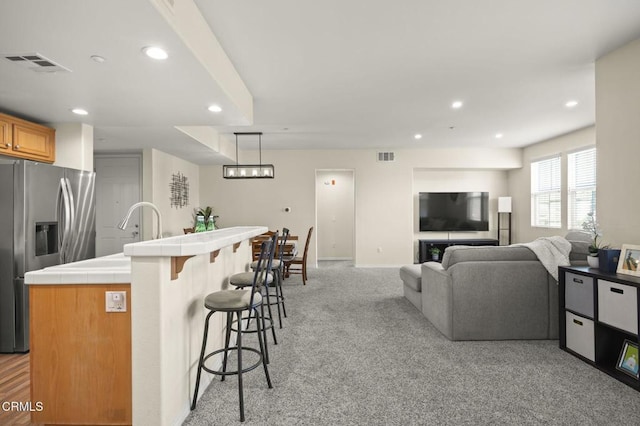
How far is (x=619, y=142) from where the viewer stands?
3.20 metres

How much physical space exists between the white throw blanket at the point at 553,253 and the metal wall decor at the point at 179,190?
19.8ft

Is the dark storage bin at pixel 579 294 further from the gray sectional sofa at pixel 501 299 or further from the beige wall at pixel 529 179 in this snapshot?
the beige wall at pixel 529 179

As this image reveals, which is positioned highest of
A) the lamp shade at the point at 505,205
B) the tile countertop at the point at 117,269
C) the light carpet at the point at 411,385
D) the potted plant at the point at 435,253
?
the lamp shade at the point at 505,205

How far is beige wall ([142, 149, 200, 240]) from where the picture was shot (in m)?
6.16

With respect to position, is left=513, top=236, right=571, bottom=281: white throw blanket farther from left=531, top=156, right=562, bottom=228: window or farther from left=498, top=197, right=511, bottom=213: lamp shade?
left=498, top=197, right=511, bottom=213: lamp shade

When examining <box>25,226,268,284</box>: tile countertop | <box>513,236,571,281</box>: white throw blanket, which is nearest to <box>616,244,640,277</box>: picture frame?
<box>513,236,571,281</box>: white throw blanket

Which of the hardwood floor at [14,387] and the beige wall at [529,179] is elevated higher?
the beige wall at [529,179]

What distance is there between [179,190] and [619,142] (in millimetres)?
6828

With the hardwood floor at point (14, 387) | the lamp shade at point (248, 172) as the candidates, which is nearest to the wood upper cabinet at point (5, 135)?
the hardwood floor at point (14, 387)

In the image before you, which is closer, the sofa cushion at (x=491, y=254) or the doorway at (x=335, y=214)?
the sofa cushion at (x=491, y=254)

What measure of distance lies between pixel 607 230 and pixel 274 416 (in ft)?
10.9

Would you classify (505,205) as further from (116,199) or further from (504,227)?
(116,199)

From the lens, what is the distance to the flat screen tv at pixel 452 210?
827 cm

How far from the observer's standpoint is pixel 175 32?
218 cm
